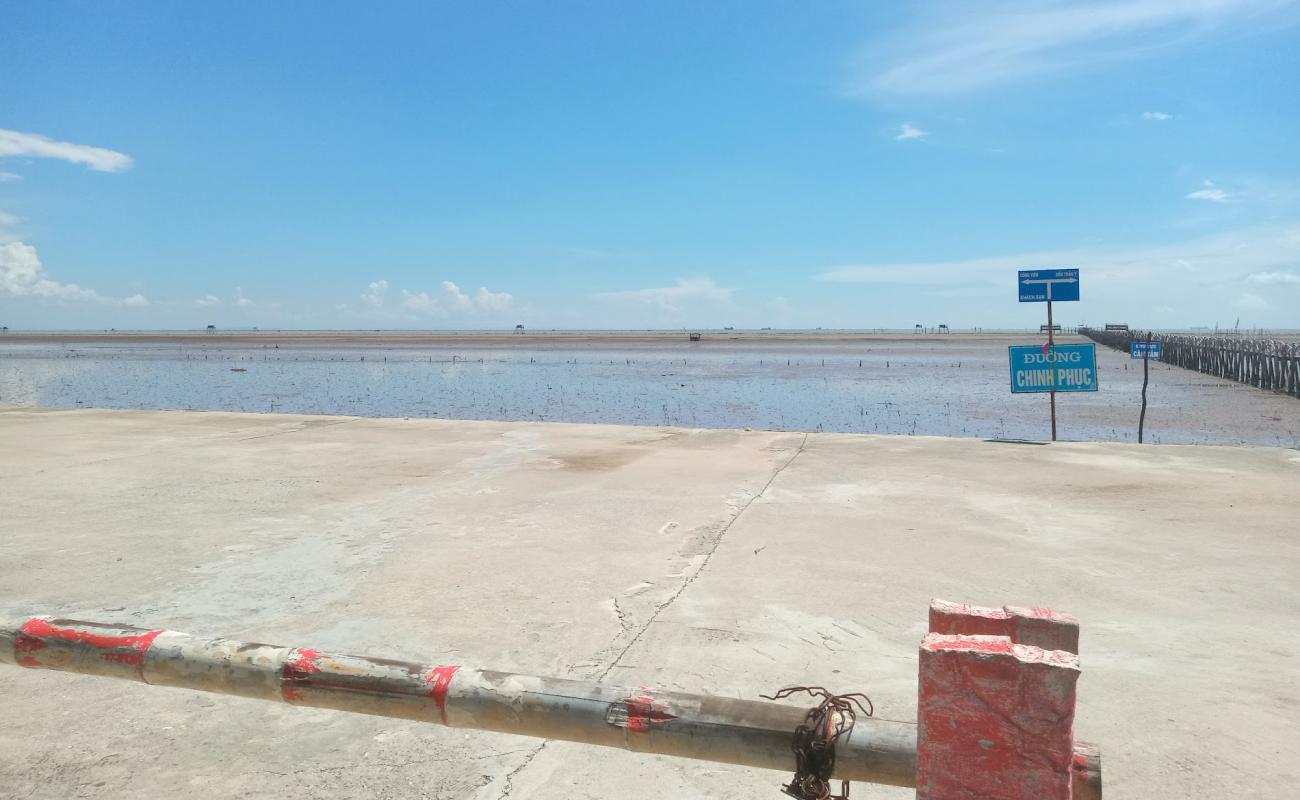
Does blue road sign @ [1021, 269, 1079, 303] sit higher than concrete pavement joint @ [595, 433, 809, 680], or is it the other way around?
blue road sign @ [1021, 269, 1079, 303]

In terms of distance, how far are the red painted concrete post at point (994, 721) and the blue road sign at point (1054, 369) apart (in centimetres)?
1015

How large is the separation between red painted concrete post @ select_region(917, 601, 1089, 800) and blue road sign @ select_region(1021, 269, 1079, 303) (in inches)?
420

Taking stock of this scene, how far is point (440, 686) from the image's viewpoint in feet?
6.94

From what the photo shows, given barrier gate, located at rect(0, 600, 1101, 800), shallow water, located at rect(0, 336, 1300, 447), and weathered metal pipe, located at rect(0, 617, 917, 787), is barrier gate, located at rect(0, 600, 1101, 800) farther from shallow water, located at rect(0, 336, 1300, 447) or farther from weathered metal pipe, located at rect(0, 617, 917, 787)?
shallow water, located at rect(0, 336, 1300, 447)

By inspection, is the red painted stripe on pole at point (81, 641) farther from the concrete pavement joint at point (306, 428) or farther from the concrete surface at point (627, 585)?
the concrete pavement joint at point (306, 428)

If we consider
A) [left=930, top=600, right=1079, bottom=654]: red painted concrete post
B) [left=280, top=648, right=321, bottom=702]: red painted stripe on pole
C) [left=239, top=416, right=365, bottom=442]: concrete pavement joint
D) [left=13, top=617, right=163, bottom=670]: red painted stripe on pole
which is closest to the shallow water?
[left=239, top=416, right=365, bottom=442]: concrete pavement joint

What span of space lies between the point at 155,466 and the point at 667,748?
8983mm

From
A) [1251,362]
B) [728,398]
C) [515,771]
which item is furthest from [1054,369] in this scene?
[1251,362]

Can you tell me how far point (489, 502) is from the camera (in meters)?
7.44

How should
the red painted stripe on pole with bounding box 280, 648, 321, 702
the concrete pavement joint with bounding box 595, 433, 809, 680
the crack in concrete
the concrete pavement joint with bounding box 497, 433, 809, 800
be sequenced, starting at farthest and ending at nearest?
1. the concrete pavement joint with bounding box 595, 433, 809, 680
2. the concrete pavement joint with bounding box 497, 433, 809, 800
3. the crack in concrete
4. the red painted stripe on pole with bounding box 280, 648, 321, 702

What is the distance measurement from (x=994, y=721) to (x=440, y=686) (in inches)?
51.3

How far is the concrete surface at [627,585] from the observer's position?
10.3ft

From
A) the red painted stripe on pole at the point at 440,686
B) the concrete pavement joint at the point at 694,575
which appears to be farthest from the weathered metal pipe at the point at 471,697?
the concrete pavement joint at the point at 694,575

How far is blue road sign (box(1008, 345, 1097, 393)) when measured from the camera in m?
10.9
